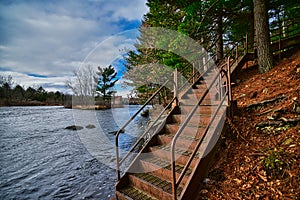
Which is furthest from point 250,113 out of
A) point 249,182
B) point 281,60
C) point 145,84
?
point 145,84

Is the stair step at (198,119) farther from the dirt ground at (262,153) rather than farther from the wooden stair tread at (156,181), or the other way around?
the wooden stair tread at (156,181)

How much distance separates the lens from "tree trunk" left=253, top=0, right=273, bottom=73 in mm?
5961

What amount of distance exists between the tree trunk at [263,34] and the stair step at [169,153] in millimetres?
5129

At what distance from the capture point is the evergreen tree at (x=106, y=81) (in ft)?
118

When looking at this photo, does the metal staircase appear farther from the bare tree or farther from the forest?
the bare tree

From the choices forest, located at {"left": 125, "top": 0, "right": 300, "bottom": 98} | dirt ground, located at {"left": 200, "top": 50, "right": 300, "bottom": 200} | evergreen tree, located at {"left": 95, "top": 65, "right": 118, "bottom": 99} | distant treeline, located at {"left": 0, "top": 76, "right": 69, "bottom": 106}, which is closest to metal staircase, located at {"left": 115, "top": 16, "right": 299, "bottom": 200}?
dirt ground, located at {"left": 200, "top": 50, "right": 300, "bottom": 200}

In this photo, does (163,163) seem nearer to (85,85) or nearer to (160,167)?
(160,167)

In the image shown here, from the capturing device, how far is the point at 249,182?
2406mm

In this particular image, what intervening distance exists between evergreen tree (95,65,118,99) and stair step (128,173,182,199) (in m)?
34.4

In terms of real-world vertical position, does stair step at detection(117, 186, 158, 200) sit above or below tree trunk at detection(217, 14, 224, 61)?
below

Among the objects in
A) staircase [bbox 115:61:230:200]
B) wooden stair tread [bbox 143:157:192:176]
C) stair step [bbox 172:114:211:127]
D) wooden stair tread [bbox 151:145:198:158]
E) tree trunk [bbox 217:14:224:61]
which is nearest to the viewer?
staircase [bbox 115:61:230:200]

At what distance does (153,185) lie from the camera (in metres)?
2.78

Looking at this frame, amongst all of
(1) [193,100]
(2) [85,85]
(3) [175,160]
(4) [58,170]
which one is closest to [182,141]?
(3) [175,160]

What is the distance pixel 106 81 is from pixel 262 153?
36585 millimetres
